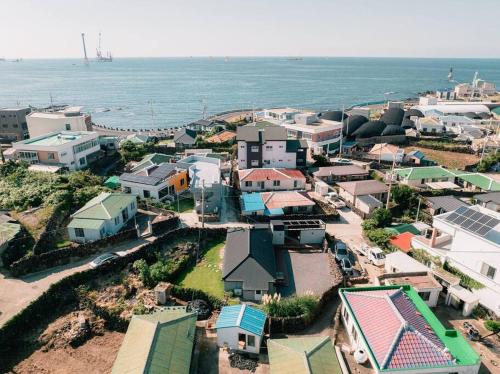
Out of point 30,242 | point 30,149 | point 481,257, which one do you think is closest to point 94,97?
point 30,149

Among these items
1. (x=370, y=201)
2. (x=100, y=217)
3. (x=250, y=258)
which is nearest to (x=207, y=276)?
(x=250, y=258)

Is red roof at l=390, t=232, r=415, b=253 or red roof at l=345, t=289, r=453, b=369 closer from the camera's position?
red roof at l=345, t=289, r=453, b=369

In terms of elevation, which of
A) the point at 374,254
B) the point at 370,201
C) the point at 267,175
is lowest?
the point at 374,254

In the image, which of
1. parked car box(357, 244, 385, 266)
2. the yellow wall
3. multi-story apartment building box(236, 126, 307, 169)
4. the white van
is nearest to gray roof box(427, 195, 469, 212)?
parked car box(357, 244, 385, 266)

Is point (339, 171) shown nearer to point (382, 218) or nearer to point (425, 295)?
point (382, 218)

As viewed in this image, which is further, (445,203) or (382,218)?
(445,203)

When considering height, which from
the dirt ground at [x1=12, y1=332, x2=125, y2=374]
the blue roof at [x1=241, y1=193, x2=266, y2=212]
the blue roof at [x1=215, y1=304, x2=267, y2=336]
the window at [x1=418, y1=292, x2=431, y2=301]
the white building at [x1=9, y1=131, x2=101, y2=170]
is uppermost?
the white building at [x1=9, y1=131, x2=101, y2=170]

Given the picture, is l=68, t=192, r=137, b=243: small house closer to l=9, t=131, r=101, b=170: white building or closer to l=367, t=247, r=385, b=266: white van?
l=9, t=131, r=101, b=170: white building
